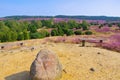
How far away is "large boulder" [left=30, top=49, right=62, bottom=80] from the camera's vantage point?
47.0ft

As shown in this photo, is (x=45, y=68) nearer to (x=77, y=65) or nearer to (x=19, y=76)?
(x=19, y=76)

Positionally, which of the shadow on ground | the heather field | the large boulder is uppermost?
the large boulder

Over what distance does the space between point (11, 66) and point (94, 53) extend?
7.30 meters

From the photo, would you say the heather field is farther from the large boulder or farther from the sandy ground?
the large boulder

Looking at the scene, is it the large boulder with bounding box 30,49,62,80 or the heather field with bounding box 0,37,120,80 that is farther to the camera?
the heather field with bounding box 0,37,120,80

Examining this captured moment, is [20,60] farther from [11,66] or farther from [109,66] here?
[109,66]

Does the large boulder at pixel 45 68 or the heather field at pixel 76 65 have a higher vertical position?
the large boulder at pixel 45 68

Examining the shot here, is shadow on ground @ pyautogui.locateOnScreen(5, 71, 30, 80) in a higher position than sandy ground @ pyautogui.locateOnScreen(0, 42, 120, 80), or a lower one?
lower

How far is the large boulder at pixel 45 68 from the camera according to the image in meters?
14.3

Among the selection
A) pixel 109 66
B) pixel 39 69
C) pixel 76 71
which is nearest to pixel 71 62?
pixel 76 71

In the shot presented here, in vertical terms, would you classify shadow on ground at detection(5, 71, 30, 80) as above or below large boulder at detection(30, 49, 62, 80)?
below

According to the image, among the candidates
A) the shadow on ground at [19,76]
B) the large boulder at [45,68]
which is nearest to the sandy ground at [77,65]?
the shadow on ground at [19,76]

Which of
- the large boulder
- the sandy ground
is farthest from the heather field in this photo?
the large boulder

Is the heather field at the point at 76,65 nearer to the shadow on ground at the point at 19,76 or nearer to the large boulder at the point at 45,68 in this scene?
the shadow on ground at the point at 19,76
